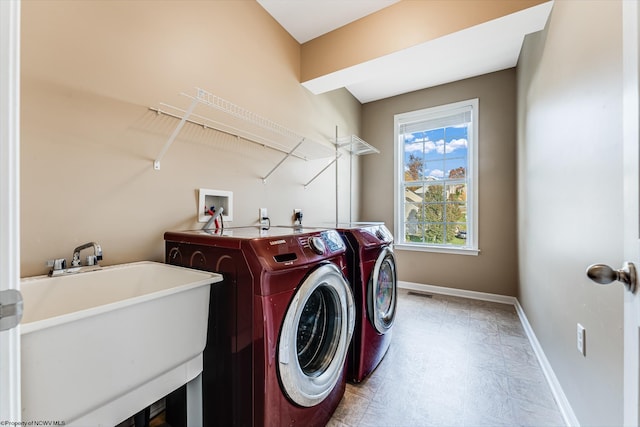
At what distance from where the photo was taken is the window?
319 centimetres

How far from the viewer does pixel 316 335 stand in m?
1.36

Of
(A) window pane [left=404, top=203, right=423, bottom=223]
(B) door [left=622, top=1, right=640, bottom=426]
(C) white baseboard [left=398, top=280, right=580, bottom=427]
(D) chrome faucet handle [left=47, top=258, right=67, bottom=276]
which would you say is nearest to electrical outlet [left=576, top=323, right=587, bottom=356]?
(C) white baseboard [left=398, top=280, right=580, bottom=427]

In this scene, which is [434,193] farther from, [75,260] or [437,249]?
[75,260]

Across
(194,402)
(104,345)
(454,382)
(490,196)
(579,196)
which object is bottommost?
(454,382)

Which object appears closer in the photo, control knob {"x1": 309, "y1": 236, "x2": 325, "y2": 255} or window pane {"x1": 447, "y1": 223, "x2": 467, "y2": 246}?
control knob {"x1": 309, "y1": 236, "x2": 325, "y2": 255}

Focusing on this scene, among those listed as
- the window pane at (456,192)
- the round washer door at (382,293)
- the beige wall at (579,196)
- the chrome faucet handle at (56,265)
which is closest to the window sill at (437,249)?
the window pane at (456,192)

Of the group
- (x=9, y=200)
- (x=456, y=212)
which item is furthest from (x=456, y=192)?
(x=9, y=200)

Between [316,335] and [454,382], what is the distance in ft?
3.29

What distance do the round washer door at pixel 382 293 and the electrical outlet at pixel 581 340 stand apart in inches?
38.2

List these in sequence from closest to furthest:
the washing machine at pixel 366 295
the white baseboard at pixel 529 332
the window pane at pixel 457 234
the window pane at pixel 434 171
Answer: the white baseboard at pixel 529 332, the washing machine at pixel 366 295, the window pane at pixel 457 234, the window pane at pixel 434 171

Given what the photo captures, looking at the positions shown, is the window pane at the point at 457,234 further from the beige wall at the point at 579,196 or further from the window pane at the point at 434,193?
the beige wall at the point at 579,196

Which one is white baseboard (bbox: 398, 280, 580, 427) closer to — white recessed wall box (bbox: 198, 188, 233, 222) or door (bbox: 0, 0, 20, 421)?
door (bbox: 0, 0, 20, 421)

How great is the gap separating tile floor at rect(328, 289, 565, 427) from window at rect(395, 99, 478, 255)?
1.19 meters

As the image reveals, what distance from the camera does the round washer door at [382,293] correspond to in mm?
1630
